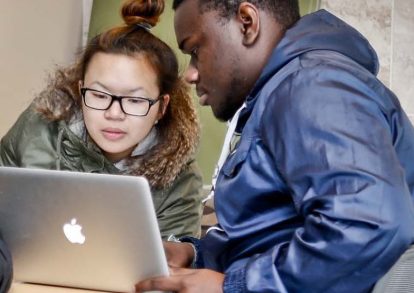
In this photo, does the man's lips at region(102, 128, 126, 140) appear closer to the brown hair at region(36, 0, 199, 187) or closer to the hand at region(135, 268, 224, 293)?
the brown hair at region(36, 0, 199, 187)

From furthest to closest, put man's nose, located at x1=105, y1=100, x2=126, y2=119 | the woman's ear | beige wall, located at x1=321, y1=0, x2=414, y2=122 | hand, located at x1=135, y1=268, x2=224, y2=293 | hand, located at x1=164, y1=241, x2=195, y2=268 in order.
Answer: beige wall, located at x1=321, y1=0, x2=414, y2=122 < the woman's ear < man's nose, located at x1=105, y1=100, x2=126, y2=119 < hand, located at x1=164, y1=241, x2=195, y2=268 < hand, located at x1=135, y1=268, x2=224, y2=293

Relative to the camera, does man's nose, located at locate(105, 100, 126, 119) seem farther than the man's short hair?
Yes

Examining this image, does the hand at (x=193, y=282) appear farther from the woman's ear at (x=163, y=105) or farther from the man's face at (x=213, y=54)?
the woman's ear at (x=163, y=105)

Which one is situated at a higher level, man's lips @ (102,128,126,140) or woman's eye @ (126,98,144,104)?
woman's eye @ (126,98,144,104)

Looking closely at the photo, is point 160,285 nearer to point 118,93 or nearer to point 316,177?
point 316,177

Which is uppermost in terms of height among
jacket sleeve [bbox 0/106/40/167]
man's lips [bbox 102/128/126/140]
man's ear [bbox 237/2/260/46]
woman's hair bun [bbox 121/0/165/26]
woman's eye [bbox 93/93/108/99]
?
man's ear [bbox 237/2/260/46]

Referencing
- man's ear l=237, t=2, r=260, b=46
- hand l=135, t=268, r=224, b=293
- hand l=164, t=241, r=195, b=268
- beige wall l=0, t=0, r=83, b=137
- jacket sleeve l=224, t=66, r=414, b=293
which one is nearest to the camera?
jacket sleeve l=224, t=66, r=414, b=293

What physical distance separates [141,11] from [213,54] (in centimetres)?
62

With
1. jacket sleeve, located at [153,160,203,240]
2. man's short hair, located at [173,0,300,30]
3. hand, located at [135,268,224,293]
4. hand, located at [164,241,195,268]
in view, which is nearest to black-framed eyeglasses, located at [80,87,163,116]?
jacket sleeve, located at [153,160,203,240]

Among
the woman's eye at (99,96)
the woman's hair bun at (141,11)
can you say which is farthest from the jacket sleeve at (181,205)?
the woman's hair bun at (141,11)

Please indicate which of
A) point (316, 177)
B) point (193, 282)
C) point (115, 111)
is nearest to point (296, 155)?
point (316, 177)

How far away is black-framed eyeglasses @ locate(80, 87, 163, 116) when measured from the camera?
1409 mm

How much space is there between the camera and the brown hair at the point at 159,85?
1.47 m

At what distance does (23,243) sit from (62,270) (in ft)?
0.26
